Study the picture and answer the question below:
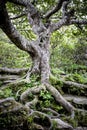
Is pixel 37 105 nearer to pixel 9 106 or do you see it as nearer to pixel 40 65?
pixel 9 106

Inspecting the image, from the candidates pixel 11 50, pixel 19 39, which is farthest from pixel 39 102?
pixel 11 50

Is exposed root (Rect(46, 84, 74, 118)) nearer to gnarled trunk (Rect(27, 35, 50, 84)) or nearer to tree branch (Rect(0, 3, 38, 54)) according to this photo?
gnarled trunk (Rect(27, 35, 50, 84))

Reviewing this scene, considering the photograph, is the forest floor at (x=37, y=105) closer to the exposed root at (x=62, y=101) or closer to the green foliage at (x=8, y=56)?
the exposed root at (x=62, y=101)

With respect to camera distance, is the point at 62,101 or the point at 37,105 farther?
the point at 62,101

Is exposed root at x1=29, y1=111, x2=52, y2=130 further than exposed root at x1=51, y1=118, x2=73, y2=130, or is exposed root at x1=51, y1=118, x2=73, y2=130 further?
exposed root at x1=29, y1=111, x2=52, y2=130

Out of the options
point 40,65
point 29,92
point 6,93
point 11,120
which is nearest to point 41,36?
point 40,65

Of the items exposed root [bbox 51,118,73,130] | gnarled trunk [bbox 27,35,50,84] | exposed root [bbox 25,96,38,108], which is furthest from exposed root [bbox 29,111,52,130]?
gnarled trunk [bbox 27,35,50,84]

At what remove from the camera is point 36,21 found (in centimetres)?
807

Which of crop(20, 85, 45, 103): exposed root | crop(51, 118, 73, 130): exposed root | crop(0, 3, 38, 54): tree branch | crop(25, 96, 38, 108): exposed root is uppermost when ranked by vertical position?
crop(0, 3, 38, 54): tree branch

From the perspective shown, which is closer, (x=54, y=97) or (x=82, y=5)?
(x=54, y=97)

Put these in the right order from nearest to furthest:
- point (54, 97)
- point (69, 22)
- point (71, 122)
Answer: point (71, 122) < point (54, 97) < point (69, 22)

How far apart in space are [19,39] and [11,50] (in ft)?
29.5

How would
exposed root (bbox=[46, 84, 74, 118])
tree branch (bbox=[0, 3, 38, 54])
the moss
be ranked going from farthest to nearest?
exposed root (bbox=[46, 84, 74, 118]) → tree branch (bbox=[0, 3, 38, 54]) → the moss

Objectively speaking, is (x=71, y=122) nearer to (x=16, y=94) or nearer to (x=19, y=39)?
(x=16, y=94)
